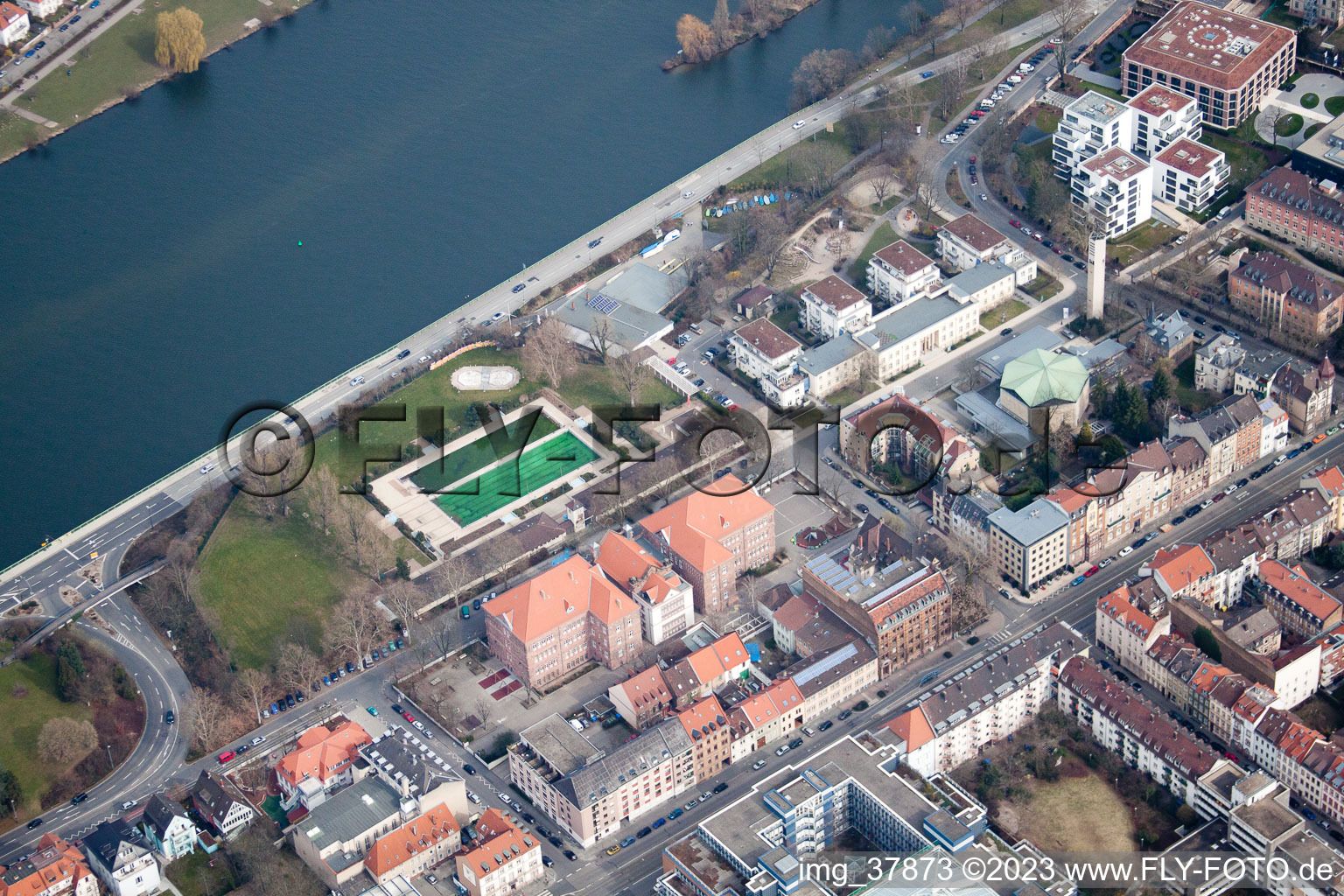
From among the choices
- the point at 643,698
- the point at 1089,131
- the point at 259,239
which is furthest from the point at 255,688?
the point at 1089,131

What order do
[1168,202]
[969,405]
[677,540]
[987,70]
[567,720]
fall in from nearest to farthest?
[567,720], [677,540], [969,405], [1168,202], [987,70]

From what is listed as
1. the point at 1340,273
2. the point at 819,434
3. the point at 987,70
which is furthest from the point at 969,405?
the point at 987,70

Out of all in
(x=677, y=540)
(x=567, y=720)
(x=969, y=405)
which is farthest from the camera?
(x=969, y=405)

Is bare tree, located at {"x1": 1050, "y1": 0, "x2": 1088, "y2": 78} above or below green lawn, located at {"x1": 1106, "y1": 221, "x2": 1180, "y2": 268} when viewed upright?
above

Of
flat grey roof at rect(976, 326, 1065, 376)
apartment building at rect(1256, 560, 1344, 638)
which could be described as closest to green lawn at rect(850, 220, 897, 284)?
flat grey roof at rect(976, 326, 1065, 376)

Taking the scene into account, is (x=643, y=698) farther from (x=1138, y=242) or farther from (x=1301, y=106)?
(x=1301, y=106)

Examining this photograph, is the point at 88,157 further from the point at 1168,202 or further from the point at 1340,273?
the point at 1340,273

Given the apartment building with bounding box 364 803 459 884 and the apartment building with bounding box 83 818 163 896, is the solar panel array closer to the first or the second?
the apartment building with bounding box 364 803 459 884
